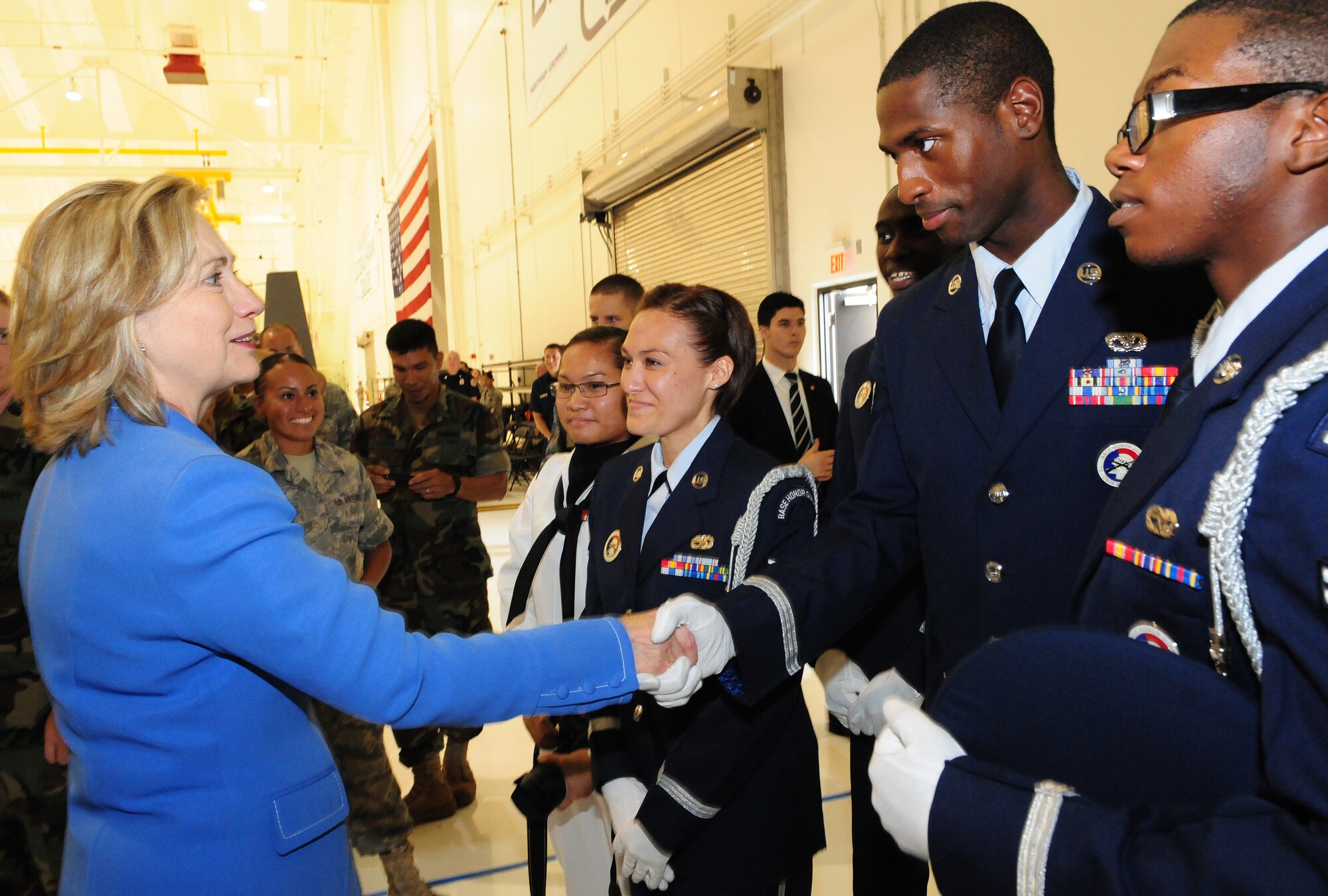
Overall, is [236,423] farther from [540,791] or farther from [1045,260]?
[1045,260]

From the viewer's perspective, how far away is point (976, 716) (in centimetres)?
85

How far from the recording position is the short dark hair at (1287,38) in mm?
863

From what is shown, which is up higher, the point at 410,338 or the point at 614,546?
the point at 410,338

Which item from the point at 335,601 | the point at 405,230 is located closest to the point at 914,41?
the point at 335,601

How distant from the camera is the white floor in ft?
9.42

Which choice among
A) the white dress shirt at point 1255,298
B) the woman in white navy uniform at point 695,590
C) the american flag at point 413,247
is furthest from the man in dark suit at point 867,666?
the american flag at point 413,247

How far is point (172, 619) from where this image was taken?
101 centimetres

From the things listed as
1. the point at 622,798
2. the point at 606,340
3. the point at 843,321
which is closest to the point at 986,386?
the point at 622,798

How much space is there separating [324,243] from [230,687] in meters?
37.1

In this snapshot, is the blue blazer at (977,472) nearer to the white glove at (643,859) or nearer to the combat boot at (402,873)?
the white glove at (643,859)

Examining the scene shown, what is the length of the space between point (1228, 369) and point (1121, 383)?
0.40 meters

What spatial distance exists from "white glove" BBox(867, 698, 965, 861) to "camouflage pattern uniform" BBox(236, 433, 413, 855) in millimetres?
1888

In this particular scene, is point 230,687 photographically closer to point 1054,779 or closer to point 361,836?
point 1054,779

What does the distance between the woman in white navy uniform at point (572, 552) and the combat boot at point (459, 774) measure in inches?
48.0
